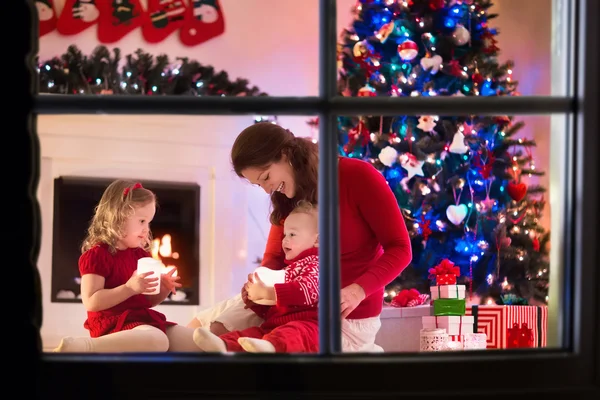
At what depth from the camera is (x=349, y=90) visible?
4191 millimetres

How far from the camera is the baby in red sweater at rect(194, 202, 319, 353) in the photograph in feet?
5.32

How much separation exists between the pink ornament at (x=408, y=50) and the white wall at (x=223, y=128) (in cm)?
70

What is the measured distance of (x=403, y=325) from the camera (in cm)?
356

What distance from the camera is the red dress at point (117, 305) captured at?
204 cm

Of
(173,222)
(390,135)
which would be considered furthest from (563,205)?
(173,222)

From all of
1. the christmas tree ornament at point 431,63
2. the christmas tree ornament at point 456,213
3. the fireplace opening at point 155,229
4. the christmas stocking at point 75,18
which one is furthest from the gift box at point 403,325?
the christmas stocking at point 75,18

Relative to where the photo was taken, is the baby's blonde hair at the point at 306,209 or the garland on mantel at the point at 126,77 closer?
the baby's blonde hair at the point at 306,209

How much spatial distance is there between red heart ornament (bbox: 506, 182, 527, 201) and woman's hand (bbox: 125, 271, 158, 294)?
2.55 meters

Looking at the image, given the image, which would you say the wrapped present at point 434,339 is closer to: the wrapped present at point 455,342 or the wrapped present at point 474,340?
the wrapped present at point 455,342

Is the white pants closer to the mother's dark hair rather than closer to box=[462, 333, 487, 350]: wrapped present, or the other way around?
the mother's dark hair

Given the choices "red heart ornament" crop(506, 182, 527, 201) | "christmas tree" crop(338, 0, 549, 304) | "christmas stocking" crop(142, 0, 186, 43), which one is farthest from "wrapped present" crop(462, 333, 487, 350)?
"christmas stocking" crop(142, 0, 186, 43)

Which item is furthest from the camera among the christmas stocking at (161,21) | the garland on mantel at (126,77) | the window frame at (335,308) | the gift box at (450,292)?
the christmas stocking at (161,21)

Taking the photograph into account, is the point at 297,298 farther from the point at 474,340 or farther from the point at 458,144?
the point at 458,144

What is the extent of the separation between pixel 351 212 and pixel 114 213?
84 cm
